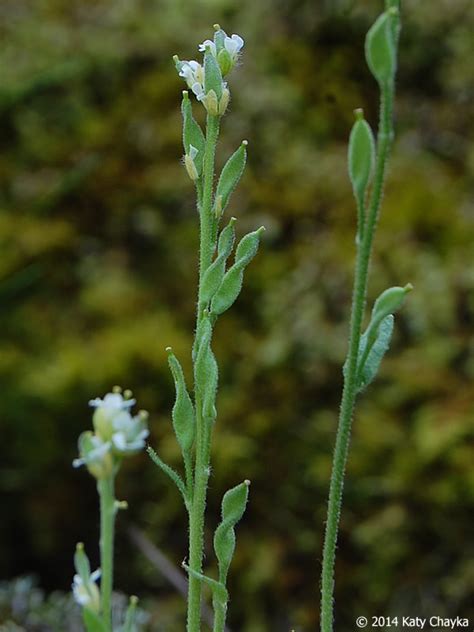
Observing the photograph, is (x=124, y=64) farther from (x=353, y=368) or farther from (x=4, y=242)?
(x=353, y=368)

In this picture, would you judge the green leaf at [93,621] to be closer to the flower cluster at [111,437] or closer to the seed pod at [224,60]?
the flower cluster at [111,437]

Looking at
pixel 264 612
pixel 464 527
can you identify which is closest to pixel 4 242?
pixel 264 612

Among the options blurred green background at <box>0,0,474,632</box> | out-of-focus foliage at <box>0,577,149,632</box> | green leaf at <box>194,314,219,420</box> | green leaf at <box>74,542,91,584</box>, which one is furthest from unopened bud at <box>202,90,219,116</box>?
blurred green background at <box>0,0,474,632</box>

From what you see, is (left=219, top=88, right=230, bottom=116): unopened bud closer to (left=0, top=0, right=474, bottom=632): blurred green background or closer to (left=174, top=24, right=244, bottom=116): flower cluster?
(left=174, top=24, right=244, bottom=116): flower cluster

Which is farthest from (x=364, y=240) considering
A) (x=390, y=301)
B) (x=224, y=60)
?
(x=224, y=60)

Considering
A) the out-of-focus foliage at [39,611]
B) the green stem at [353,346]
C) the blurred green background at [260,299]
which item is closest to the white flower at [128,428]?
the green stem at [353,346]
